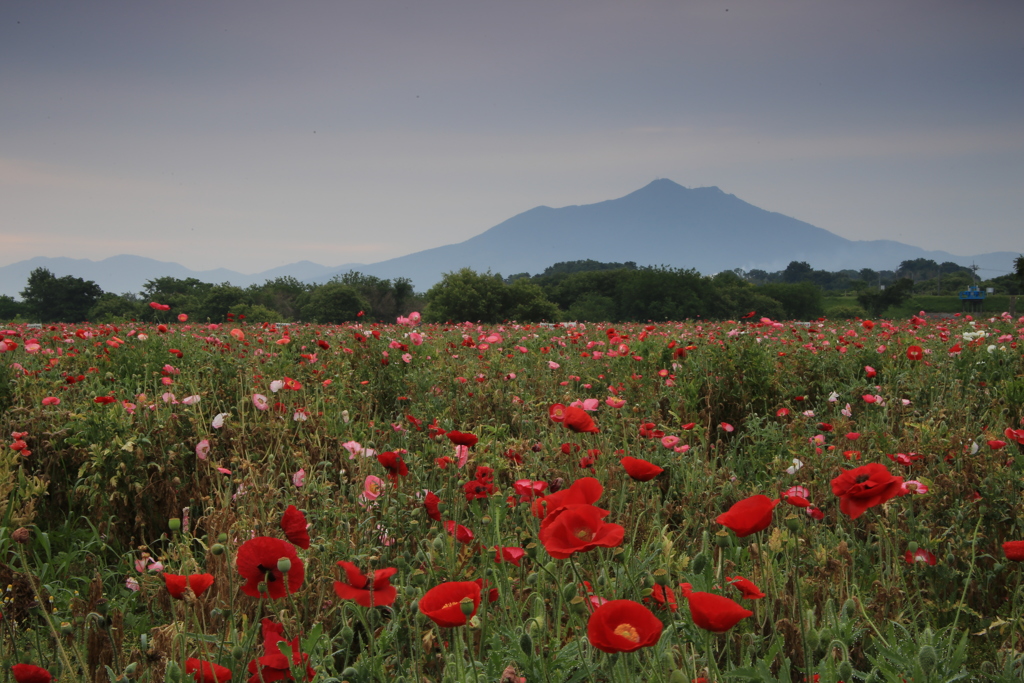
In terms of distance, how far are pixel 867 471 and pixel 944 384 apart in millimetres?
3793

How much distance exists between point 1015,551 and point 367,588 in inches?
60.8

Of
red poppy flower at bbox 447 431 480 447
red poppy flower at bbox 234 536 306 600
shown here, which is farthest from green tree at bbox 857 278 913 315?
red poppy flower at bbox 234 536 306 600

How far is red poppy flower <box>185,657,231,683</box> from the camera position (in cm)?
121

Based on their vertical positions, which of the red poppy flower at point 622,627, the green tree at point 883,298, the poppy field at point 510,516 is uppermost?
the green tree at point 883,298

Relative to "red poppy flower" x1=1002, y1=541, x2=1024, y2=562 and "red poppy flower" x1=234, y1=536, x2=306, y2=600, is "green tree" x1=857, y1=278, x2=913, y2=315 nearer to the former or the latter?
"red poppy flower" x1=1002, y1=541, x2=1024, y2=562

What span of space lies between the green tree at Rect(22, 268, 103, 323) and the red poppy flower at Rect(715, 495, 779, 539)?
82314mm

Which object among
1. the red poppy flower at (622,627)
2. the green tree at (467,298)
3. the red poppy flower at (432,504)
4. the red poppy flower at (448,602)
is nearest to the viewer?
the red poppy flower at (622,627)

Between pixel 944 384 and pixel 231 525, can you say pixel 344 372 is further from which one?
pixel 944 384

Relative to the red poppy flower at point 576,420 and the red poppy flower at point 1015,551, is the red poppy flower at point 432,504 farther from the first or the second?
the red poppy flower at point 1015,551

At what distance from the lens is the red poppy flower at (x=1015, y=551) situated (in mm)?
1395

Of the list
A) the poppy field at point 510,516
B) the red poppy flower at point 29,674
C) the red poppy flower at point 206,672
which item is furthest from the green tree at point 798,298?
the red poppy flower at point 29,674

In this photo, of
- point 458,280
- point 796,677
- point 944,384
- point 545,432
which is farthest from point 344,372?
point 458,280

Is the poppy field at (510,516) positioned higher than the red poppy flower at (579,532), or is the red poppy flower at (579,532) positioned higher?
the red poppy flower at (579,532)

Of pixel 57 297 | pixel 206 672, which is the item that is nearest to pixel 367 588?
pixel 206 672
